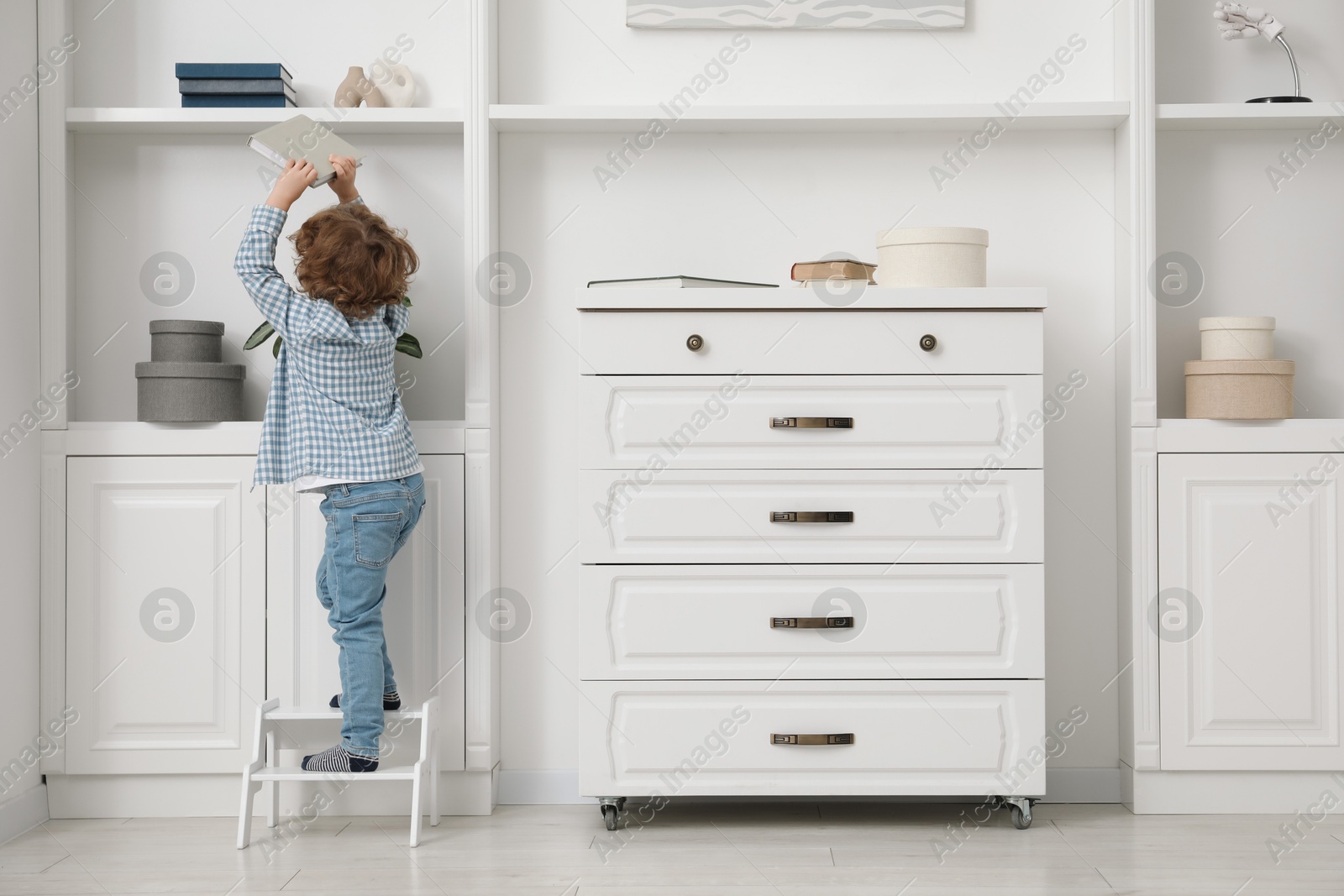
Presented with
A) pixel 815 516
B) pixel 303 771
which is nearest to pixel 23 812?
pixel 303 771

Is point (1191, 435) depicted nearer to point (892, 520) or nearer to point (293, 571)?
point (892, 520)

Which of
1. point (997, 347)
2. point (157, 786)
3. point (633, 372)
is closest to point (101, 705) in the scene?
point (157, 786)

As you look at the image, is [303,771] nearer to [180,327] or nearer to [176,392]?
[176,392]

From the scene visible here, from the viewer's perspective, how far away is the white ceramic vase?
2.23m

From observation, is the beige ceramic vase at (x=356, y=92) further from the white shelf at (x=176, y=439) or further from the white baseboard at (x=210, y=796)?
the white baseboard at (x=210, y=796)

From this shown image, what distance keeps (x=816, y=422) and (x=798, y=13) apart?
3.46ft

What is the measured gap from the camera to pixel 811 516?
1950 millimetres

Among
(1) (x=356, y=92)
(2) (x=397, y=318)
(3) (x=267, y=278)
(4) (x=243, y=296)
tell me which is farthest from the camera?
(4) (x=243, y=296)

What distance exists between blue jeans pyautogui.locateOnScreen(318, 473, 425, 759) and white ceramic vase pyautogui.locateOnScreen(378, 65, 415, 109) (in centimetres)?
93

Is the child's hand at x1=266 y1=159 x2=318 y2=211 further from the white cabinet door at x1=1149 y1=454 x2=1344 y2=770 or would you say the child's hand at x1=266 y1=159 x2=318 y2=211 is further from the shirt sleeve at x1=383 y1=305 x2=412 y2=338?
the white cabinet door at x1=1149 y1=454 x2=1344 y2=770

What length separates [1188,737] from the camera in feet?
6.94

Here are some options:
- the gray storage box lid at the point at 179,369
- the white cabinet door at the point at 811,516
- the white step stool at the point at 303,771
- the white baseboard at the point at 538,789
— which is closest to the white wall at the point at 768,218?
the white baseboard at the point at 538,789

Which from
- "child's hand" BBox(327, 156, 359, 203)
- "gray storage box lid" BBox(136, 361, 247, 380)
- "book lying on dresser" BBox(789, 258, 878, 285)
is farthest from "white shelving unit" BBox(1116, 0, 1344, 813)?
"gray storage box lid" BBox(136, 361, 247, 380)

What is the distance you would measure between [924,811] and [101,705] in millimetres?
1863
